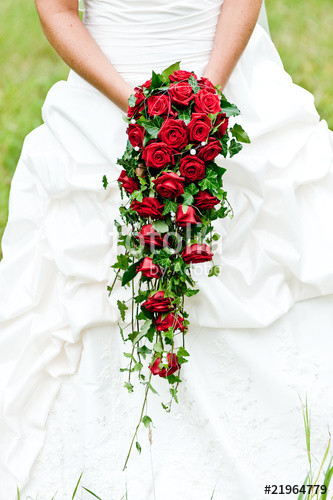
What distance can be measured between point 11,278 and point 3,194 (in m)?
1.87

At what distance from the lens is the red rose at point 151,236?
2.42 m

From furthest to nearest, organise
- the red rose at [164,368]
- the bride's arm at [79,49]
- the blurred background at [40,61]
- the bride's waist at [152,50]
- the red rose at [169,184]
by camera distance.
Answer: the blurred background at [40,61]
the bride's waist at [152,50]
the bride's arm at [79,49]
the red rose at [164,368]
the red rose at [169,184]

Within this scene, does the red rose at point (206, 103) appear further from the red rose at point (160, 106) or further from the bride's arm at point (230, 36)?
the bride's arm at point (230, 36)

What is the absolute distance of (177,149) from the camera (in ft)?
7.77

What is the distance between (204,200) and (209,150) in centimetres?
15

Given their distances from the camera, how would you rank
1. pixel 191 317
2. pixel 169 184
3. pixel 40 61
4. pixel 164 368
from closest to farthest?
pixel 169 184 → pixel 164 368 → pixel 191 317 → pixel 40 61

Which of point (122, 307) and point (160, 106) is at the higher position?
point (160, 106)

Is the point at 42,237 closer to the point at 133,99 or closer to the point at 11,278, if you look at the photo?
the point at 11,278

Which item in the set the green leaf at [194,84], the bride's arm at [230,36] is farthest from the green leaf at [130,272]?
the bride's arm at [230,36]

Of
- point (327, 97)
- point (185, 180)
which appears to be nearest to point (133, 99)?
point (185, 180)

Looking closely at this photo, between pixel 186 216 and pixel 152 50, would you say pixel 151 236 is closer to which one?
pixel 186 216

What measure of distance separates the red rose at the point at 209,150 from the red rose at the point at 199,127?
0.02 metres

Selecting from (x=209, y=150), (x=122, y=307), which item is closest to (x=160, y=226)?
(x=209, y=150)

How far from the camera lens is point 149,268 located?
7.93 ft
